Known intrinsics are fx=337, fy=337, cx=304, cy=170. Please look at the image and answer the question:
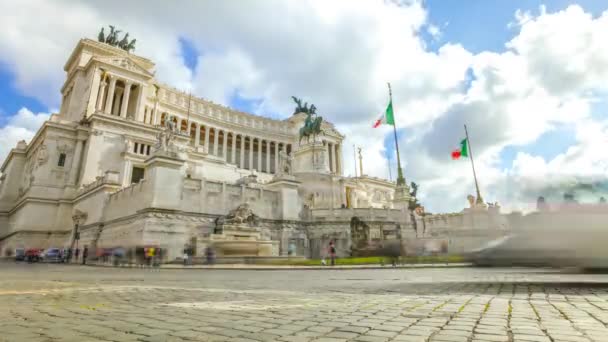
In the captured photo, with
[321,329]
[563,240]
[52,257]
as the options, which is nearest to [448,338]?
[321,329]

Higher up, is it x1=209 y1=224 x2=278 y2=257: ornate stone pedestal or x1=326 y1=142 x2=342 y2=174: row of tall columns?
x1=326 y1=142 x2=342 y2=174: row of tall columns

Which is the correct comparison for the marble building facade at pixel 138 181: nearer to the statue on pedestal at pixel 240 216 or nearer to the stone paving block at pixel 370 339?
the statue on pedestal at pixel 240 216

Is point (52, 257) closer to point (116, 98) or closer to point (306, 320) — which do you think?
point (306, 320)

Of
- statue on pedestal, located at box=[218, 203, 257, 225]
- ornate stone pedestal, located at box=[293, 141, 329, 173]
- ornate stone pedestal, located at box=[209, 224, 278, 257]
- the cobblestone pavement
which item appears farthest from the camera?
ornate stone pedestal, located at box=[293, 141, 329, 173]

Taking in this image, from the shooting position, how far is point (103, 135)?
43344 mm

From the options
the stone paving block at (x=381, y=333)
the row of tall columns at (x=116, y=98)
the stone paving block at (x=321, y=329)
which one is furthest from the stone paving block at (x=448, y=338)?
the row of tall columns at (x=116, y=98)

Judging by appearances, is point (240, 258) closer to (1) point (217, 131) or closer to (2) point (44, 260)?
(2) point (44, 260)

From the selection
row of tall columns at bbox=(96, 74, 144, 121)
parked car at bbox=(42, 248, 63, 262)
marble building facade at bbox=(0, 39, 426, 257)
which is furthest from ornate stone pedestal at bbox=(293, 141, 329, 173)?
parked car at bbox=(42, 248, 63, 262)

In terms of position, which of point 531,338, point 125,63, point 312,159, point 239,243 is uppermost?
point 125,63

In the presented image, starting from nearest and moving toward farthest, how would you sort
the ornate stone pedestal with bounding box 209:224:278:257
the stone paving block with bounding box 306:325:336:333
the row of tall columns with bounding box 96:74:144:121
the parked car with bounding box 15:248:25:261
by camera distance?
the stone paving block with bounding box 306:325:336:333, the ornate stone pedestal with bounding box 209:224:278:257, the parked car with bounding box 15:248:25:261, the row of tall columns with bounding box 96:74:144:121

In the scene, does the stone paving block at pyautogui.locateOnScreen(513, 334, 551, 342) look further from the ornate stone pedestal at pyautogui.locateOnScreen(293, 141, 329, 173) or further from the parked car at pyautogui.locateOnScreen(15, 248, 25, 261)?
the ornate stone pedestal at pyautogui.locateOnScreen(293, 141, 329, 173)

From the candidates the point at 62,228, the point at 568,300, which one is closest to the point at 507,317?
the point at 568,300

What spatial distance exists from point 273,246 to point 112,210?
14.6 metres

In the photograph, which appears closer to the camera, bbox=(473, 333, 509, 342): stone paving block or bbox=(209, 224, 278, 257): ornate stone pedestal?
bbox=(473, 333, 509, 342): stone paving block
